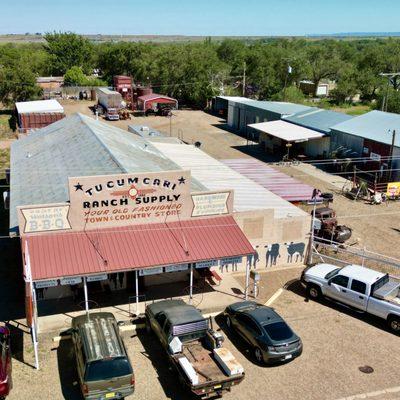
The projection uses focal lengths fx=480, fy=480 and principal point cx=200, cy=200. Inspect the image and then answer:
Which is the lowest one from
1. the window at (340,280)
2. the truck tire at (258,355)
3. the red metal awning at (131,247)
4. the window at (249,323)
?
the truck tire at (258,355)

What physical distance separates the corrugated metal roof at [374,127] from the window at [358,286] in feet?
72.3

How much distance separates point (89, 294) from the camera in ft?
69.0

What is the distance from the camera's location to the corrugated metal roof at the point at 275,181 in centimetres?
3161

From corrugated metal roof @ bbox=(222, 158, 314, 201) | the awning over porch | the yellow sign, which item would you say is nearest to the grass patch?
corrugated metal roof @ bbox=(222, 158, 314, 201)

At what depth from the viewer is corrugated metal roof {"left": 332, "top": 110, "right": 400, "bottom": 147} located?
40.4 metres

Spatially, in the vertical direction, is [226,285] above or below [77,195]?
below

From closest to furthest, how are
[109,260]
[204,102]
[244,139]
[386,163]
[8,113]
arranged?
[109,260] → [386,163] → [244,139] → [8,113] → [204,102]

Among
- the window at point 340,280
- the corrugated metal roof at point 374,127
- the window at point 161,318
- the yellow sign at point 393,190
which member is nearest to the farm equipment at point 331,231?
the window at point 340,280

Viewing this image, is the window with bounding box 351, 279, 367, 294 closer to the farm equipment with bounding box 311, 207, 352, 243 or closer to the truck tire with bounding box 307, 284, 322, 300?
the truck tire with bounding box 307, 284, 322, 300

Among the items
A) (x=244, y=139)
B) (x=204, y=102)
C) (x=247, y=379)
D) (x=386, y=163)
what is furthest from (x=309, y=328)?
(x=204, y=102)

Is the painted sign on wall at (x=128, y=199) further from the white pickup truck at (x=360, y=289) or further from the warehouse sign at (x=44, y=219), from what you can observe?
the white pickup truck at (x=360, y=289)

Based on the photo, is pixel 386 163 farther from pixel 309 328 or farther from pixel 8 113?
pixel 8 113

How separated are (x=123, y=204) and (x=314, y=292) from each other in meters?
9.21

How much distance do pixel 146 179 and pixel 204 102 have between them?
62906 mm
